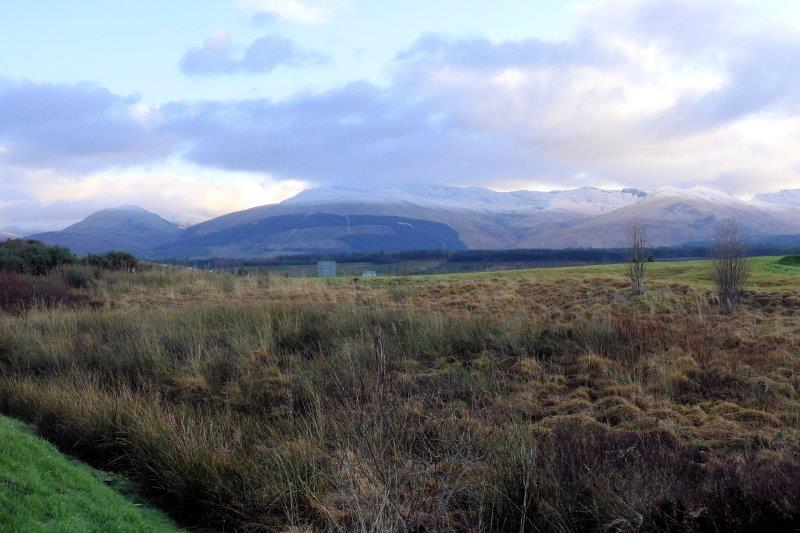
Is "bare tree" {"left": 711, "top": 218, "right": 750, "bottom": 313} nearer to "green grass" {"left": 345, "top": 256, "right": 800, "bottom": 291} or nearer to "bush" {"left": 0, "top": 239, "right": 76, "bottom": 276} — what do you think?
"green grass" {"left": 345, "top": 256, "right": 800, "bottom": 291}

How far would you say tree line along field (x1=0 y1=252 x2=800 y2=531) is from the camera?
556 centimetres

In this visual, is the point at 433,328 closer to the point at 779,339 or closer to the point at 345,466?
the point at 779,339

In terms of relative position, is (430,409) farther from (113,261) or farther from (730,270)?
(113,261)

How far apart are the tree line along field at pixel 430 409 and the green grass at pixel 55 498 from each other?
85cm

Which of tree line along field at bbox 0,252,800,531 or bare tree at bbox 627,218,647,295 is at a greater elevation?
bare tree at bbox 627,218,647,295

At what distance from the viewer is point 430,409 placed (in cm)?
802

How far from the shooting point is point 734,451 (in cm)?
760

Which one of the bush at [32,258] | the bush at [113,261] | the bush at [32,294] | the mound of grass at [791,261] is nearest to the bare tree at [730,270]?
the mound of grass at [791,261]

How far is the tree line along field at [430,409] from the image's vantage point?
219 inches

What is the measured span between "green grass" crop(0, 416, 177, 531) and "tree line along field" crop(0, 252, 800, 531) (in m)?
0.85

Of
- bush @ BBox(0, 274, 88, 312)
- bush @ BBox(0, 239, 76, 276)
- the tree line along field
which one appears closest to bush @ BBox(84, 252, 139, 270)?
bush @ BBox(0, 239, 76, 276)

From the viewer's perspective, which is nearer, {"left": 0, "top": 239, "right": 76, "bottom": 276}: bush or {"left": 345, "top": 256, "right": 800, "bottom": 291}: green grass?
{"left": 345, "top": 256, "right": 800, "bottom": 291}: green grass

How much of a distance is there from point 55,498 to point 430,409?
4.16 metres

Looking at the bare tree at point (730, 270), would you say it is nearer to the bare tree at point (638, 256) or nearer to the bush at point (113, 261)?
the bare tree at point (638, 256)
